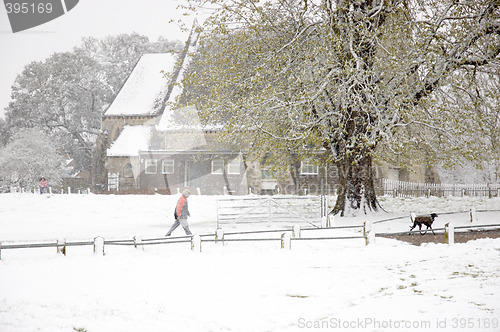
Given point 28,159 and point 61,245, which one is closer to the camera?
point 61,245

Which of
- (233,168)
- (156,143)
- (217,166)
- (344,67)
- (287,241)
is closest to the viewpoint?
(287,241)

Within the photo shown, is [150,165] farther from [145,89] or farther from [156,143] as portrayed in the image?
[145,89]

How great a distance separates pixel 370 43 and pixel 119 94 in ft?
120

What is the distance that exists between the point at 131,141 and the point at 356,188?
29.9 meters

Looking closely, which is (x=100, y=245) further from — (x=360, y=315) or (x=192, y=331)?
(x=360, y=315)

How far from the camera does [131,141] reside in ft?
153

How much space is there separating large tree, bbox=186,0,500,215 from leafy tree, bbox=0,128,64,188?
105 ft

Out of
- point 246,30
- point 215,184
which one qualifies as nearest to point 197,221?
point 246,30

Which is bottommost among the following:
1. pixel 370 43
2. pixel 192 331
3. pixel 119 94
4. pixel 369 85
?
pixel 192 331

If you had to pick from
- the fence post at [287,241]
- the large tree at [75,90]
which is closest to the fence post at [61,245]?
the fence post at [287,241]

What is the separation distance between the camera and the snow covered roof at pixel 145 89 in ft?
162

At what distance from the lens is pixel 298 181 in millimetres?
39406

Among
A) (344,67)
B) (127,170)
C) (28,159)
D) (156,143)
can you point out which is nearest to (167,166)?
(156,143)

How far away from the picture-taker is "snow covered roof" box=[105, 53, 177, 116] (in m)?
49.4
